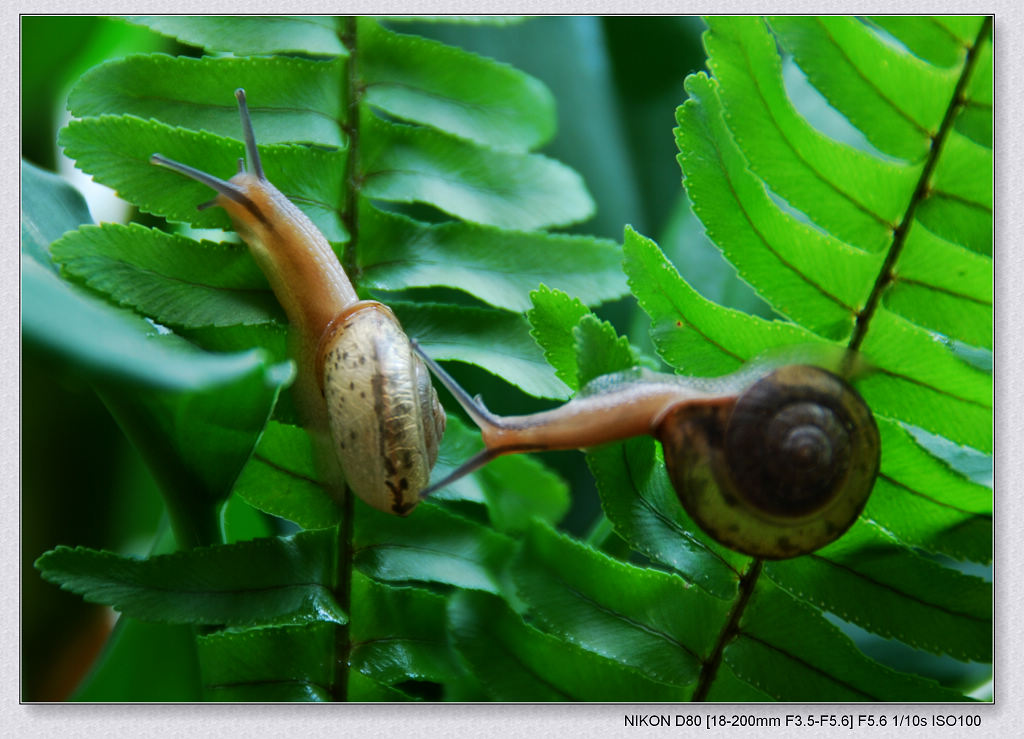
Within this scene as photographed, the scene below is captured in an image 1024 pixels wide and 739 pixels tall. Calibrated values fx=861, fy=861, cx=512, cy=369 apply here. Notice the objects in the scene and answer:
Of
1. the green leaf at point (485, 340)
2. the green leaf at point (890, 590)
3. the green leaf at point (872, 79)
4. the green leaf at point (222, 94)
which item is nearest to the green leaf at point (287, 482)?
the green leaf at point (485, 340)

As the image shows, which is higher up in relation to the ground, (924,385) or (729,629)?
(924,385)

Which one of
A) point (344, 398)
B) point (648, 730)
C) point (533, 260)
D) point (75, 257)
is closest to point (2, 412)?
point (75, 257)

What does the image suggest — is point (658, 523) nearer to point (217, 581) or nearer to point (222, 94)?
point (217, 581)

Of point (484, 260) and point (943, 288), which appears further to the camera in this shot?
point (484, 260)

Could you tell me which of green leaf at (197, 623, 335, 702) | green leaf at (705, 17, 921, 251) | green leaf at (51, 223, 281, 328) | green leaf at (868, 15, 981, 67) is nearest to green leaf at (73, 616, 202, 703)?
green leaf at (197, 623, 335, 702)

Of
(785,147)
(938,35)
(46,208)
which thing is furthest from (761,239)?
(46,208)

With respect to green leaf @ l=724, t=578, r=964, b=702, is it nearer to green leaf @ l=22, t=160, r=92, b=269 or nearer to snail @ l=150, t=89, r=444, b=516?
snail @ l=150, t=89, r=444, b=516

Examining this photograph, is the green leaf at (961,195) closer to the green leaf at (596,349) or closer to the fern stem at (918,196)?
the fern stem at (918,196)
